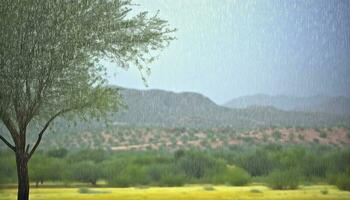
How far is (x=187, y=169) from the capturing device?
72.0ft

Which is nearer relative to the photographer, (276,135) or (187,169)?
(187,169)

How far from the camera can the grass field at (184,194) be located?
1562 centimetres

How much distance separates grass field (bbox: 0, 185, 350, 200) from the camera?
1562cm

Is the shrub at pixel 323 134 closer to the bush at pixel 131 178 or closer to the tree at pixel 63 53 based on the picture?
the bush at pixel 131 178

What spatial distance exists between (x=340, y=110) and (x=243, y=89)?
679 cm

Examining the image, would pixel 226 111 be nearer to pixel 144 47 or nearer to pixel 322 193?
pixel 322 193

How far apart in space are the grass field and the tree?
348 centimetres

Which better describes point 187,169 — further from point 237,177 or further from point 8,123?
point 8,123

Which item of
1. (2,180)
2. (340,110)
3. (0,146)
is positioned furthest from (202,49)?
(2,180)

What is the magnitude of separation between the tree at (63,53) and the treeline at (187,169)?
7425 millimetres

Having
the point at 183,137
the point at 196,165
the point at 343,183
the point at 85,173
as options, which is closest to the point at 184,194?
the point at 85,173

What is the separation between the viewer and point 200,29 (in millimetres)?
29984

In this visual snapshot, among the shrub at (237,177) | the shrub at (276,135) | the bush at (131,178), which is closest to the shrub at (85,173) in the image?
the bush at (131,178)

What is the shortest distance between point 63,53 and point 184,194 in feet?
21.0
